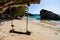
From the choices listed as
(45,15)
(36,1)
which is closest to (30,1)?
(36,1)

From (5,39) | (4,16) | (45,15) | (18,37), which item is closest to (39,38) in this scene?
(18,37)

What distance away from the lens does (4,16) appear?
18.1m

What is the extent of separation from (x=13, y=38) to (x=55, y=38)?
8.46ft

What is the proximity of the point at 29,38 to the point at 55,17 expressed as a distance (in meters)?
23.0

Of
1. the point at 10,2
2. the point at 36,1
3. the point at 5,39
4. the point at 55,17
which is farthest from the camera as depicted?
the point at 55,17

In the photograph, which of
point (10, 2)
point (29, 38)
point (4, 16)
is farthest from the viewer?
point (4, 16)

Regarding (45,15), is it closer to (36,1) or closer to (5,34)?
(5,34)

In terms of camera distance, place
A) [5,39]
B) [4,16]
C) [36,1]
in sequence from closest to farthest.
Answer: [36,1], [5,39], [4,16]

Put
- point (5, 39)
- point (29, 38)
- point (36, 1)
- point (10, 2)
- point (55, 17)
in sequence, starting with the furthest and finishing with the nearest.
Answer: point (55, 17)
point (29, 38)
point (5, 39)
point (10, 2)
point (36, 1)

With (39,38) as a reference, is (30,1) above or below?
above

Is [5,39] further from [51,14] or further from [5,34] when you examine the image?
[51,14]

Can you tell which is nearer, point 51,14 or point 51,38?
point 51,38

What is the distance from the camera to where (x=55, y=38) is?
9.12m

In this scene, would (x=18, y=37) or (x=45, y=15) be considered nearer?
(x=18, y=37)
